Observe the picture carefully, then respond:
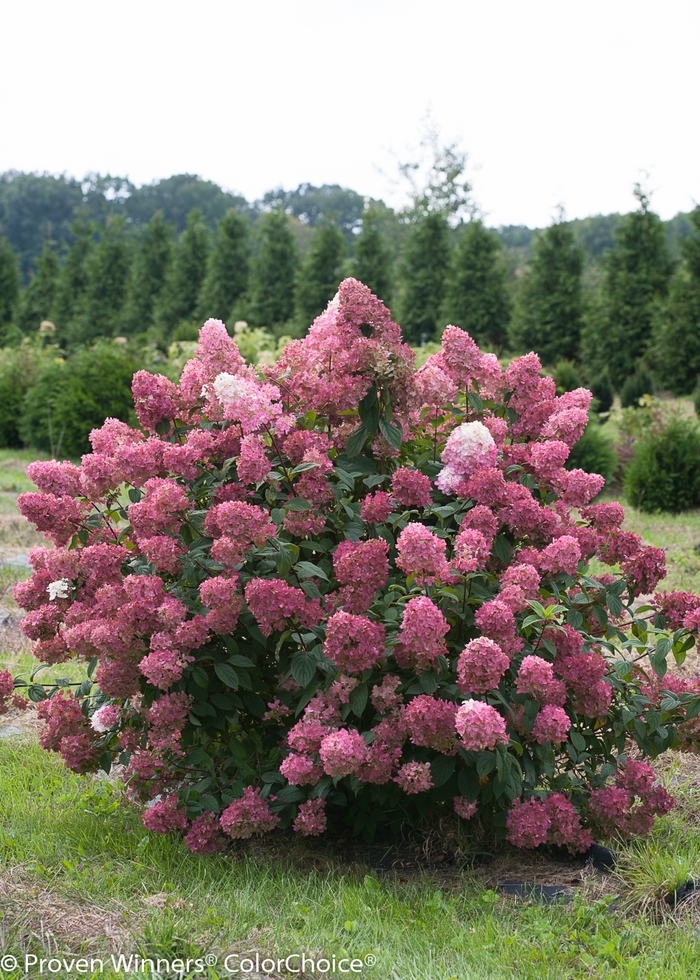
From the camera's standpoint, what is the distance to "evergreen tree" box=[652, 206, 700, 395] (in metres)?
14.1

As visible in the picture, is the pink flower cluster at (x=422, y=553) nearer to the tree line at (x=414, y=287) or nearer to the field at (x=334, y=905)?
the field at (x=334, y=905)

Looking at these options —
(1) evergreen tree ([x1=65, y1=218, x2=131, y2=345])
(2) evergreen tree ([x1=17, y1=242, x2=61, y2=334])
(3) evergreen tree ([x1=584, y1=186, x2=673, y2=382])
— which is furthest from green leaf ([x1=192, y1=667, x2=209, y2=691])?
(2) evergreen tree ([x1=17, y1=242, x2=61, y2=334])

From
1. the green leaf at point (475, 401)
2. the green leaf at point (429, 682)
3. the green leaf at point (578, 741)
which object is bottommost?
the green leaf at point (578, 741)

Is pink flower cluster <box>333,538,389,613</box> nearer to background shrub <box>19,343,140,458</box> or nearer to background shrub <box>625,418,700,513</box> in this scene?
background shrub <box>625,418,700,513</box>

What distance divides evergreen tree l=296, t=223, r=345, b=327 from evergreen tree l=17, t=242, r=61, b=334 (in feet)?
36.2

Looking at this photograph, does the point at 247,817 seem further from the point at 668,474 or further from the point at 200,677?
the point at 668,474

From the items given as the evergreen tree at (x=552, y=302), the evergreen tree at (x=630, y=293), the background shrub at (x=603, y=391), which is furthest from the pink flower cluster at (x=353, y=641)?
the evergreen tree at (x=552, y=302)

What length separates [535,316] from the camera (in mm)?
16297

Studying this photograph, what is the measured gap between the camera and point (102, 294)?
23.9 m

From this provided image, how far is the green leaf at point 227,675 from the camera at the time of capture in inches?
91.0

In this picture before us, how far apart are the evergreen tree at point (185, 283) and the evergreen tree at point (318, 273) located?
157 inches

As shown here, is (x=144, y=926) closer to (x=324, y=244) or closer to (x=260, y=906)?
(x=260, y=906)

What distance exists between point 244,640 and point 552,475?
0.99m

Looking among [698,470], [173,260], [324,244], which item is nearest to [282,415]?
[698,470]
